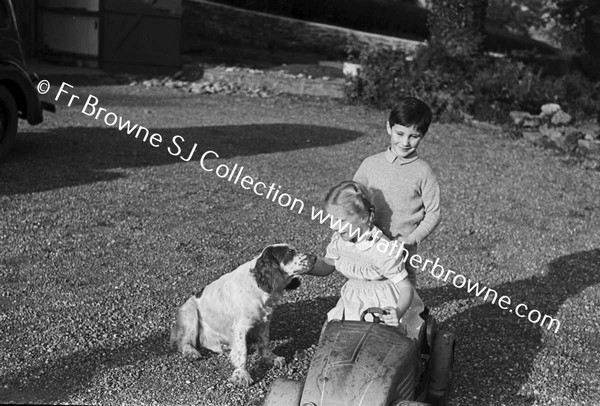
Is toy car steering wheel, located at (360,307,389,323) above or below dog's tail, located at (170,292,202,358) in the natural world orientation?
above

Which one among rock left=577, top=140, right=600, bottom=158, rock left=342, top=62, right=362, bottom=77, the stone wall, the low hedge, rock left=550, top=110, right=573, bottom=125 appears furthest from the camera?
the low hedge

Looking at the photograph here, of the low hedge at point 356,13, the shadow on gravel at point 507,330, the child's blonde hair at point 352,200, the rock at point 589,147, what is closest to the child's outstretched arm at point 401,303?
the child's blonde hair at point 352,200

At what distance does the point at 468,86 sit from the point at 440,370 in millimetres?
11504

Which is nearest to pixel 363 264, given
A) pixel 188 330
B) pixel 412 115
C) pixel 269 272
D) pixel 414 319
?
pixel 414 319

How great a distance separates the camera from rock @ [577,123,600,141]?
44.4 feet

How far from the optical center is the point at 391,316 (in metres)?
3.92

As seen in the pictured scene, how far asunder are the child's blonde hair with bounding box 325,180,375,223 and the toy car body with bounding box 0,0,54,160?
22.5 ft

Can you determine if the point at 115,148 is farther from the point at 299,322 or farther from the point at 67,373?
the point at 67,373

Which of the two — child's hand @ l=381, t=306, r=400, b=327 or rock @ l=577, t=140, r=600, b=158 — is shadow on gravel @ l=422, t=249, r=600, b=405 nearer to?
child's hand @ l=381, t=306, r=400, b=327

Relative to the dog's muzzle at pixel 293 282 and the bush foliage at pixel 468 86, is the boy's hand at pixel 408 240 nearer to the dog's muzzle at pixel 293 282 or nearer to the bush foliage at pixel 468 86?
the dog's muzzle at pixel 293 282

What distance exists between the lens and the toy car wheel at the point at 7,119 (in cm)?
987

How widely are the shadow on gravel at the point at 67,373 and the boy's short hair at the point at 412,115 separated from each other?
2.04 meters

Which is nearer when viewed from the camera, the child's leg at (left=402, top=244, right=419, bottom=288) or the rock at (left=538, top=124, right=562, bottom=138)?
the child's leg at (left=402, top=244, right=419, bottom=288)

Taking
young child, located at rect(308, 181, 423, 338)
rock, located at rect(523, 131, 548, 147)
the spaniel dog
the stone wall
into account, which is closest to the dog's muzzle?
the spaniel dog
